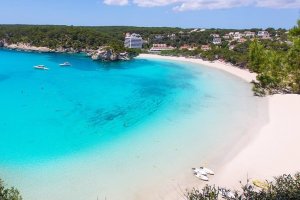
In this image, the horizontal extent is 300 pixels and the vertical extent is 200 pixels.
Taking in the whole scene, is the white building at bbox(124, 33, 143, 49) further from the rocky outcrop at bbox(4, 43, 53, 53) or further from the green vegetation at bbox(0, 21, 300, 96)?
the rocky outcrop at bbox(4, 43, 53, 53)

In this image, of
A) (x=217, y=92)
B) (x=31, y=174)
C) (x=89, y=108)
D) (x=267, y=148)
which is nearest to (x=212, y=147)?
(x=267, y=148)

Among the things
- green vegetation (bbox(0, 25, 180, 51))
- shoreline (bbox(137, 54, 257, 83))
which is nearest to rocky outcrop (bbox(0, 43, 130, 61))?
green vegetation (bbox(0, 25, 180, 51))

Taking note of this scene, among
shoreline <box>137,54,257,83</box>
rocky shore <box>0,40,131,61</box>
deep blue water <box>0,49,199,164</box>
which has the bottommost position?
deep blue water <box>0,49,199,164</box>

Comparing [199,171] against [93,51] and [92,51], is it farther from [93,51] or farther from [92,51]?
[92,51]

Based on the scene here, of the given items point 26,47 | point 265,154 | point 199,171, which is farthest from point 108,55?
point 199,171

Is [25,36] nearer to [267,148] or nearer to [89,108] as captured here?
[89,108]

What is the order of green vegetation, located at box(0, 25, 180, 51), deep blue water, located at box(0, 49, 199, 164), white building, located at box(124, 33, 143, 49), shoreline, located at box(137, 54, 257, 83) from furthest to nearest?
1. white building, located at box(124, 33, 143, 49)
2. green vegetation, located at box(0, 25, 180, 51)
3. shoreline, located at box(137, 54, 257, 83)
4. deep blue water, located at box(0, 49, 199, 164)
